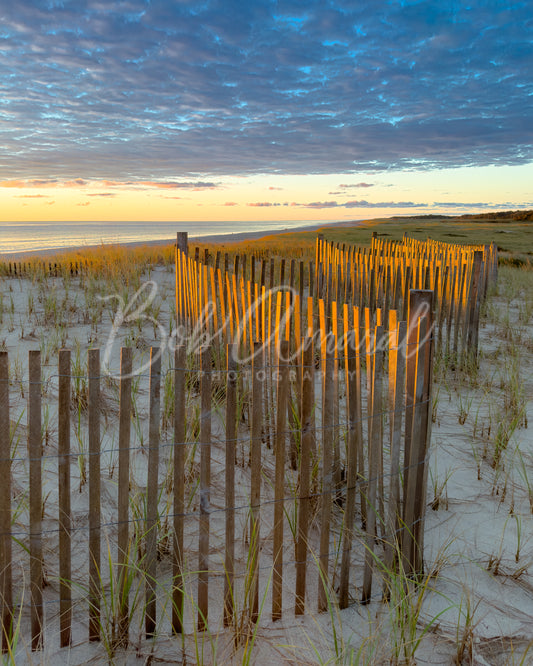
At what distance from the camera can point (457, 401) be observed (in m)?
4.74

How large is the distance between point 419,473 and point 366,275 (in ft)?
15.2

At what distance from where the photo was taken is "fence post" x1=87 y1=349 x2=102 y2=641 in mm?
1867

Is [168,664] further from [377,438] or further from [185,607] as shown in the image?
[377,438]

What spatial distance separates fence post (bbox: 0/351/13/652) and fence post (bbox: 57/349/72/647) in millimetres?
186

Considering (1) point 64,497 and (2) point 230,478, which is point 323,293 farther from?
(1) point 64,497

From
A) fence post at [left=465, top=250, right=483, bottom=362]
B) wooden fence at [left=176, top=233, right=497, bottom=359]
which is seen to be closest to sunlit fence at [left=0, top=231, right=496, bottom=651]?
wooden fence at [left=176, top=233, right=497, bottom=359]

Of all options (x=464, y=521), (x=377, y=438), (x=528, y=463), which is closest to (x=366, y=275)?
(x=528, y=463)

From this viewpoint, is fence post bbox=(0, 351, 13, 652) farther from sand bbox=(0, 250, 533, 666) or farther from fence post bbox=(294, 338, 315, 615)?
fence post bbox=(294, 338, 315, 615)

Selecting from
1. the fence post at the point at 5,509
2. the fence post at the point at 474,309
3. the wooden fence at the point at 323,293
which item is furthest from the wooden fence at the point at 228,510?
the fence post at the point at 474,309

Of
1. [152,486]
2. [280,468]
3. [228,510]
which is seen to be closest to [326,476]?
[280,468]

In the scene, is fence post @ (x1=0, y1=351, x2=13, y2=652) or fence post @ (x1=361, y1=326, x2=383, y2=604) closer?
fence post @ (x1=0, y1=351, x2=13, y2=652)

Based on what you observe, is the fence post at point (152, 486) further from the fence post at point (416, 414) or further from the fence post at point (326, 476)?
the fence post at point (416, 414)

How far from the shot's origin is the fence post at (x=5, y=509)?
184 cm

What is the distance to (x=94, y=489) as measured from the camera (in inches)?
76.9
